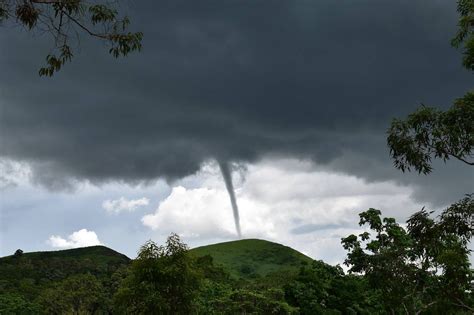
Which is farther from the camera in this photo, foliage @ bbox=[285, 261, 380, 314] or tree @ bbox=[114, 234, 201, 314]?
foliage @ bbox=[285, 261, 380, 314]

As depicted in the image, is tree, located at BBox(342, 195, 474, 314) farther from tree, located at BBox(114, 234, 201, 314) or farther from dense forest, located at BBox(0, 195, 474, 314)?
tree, located at BBox(114, 234, 201, 314)

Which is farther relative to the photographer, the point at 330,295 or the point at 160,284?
the point at 330,295

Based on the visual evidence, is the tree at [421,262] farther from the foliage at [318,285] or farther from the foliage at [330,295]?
the foliage at [330,295]

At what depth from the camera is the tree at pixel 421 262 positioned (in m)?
25.3

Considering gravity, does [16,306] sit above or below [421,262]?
above

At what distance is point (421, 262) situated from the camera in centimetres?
3519

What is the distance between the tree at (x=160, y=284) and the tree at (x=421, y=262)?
15645mm

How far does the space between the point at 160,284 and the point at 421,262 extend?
2863 cm

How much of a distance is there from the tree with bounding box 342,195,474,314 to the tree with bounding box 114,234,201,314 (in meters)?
15.6

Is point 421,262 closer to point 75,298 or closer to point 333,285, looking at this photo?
point 333,285

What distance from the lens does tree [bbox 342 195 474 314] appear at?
83.0 ft

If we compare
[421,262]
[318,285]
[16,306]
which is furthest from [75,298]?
[421,262]

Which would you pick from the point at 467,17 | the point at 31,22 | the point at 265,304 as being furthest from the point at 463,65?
the point at 265,304

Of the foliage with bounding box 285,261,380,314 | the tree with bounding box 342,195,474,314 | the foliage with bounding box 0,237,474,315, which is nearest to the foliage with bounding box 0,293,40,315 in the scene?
the foliage with bounding box 0,237,474,315
